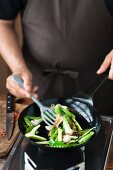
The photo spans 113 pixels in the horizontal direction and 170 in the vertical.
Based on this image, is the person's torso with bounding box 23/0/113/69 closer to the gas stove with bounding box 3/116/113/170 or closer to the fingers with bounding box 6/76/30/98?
the fingers with bounding box 6/76/30/98

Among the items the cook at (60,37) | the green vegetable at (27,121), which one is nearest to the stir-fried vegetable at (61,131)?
Answer: the green vegetable at (27,121)

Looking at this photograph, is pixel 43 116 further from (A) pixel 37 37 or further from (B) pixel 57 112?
(A) pixel 37 37

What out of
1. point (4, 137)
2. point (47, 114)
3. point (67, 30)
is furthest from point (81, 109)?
point (67, 30)

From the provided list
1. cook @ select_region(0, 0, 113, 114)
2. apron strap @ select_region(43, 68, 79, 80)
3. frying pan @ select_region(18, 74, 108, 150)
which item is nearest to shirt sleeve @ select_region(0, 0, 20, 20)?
cook @ select_region(0, 0, 113, 114)

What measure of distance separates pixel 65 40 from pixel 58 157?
0.43m

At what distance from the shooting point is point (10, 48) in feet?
3.36

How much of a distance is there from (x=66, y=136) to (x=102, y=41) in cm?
44

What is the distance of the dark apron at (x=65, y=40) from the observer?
3.36 feet

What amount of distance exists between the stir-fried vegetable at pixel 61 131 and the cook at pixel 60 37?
20 centimetres

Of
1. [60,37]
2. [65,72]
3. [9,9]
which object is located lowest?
[65,72]

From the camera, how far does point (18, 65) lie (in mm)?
986

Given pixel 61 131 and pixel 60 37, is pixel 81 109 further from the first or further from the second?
pixel 60 37

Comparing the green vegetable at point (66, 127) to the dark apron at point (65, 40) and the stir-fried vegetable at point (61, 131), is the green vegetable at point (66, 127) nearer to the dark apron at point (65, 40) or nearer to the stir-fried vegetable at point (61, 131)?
the stir-fried vegetable at point (61, 131)

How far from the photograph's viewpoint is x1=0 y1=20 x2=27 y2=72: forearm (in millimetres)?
995
